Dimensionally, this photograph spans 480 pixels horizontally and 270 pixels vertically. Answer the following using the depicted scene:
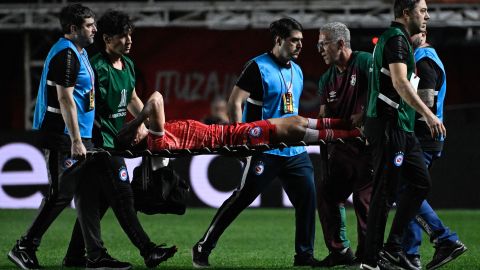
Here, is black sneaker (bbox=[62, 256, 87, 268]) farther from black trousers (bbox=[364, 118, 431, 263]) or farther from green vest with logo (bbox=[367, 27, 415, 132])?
green vest with logo (bbox=[367, 27, 415, 132])

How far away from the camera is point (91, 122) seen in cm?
765

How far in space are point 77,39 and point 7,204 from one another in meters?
7.03

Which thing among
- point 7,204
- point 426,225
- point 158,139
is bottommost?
point 7,204

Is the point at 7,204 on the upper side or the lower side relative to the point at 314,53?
lower

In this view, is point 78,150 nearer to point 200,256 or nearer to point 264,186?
point 200,256

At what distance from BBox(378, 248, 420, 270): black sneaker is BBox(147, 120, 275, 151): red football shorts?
4.40 feet

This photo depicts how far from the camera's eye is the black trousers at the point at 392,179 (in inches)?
273

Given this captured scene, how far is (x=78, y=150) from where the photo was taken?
23.7ft

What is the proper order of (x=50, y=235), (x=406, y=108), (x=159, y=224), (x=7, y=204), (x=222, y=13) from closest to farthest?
(x=406, y=108) → (x=50, y=235) → (x=159, y=224) → (x=7, y=204) → (x=222, y=13)

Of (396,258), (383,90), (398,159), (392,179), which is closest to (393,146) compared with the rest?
(398,159)

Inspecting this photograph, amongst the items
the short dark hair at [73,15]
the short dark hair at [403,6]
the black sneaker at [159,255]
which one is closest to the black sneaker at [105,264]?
the black sneaker at [159,255]

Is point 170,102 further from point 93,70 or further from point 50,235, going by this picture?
point 93,70

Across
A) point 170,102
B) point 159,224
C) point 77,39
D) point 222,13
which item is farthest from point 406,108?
point 170,102

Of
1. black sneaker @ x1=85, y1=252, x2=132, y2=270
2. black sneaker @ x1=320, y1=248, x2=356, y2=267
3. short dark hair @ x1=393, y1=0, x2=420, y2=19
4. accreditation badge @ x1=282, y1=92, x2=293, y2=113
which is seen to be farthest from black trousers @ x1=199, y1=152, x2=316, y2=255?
short dark hair @ x1=393, y1=0, x2=420, y2=19
